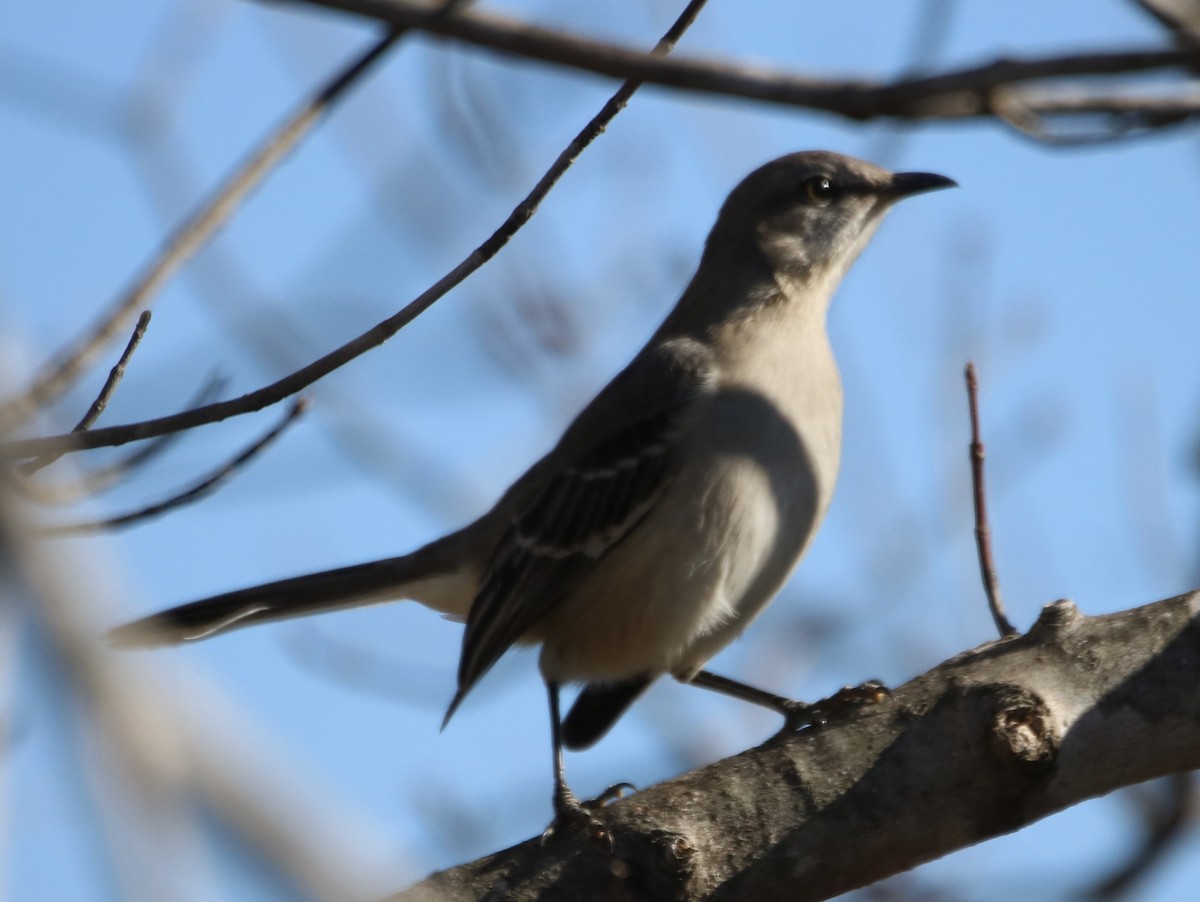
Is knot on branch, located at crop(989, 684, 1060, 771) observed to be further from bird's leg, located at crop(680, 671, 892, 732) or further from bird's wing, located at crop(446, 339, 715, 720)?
bird's wing, located at crop(446, 339, 715, 720)

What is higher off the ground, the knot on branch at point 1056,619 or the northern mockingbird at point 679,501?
the northern mockingbird at point 679,501

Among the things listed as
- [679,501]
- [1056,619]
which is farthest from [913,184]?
[1056,619]

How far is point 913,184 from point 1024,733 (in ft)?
9.88

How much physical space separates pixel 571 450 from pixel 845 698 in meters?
1.92

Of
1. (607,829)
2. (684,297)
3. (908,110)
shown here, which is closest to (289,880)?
(908,110)

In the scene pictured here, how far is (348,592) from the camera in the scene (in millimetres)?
6176

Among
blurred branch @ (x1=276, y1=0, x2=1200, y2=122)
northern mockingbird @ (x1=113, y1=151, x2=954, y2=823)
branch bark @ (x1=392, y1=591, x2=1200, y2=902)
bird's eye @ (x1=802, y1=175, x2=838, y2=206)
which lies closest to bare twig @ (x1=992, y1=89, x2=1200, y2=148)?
blurred branch @ (x1=276, y1=0, x2=1200, y2=122)

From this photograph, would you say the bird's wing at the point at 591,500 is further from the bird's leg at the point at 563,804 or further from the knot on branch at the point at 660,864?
the knot on branch at the point at 660,864

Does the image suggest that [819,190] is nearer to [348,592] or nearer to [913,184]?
[913,184]

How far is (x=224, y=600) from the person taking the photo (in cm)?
604

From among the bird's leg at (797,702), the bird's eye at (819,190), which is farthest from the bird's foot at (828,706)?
the bird's eye at (819,190)

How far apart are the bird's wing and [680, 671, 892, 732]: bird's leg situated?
741mm

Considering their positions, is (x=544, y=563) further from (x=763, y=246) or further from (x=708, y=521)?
(x=763, y=246)

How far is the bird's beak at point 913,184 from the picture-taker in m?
5.84
